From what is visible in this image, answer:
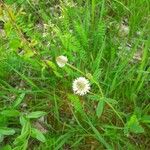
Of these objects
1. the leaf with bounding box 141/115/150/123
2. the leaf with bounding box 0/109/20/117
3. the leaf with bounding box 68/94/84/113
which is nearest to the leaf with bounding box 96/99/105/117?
the leaf with bounding box 68/94/84/113

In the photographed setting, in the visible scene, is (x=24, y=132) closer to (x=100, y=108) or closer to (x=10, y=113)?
(x=10, y=113)

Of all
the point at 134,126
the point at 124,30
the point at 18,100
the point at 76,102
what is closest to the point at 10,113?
the point at 18,100

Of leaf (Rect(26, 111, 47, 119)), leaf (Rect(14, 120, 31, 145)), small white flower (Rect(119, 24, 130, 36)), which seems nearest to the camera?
leaf (Rect(14, 120, 31, 145))

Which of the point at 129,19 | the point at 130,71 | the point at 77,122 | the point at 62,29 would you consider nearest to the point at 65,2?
the point at 62,29

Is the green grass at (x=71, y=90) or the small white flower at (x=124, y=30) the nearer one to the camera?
the green grass at (x=71, y=90)

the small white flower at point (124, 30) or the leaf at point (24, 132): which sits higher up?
the small white flower at point (124, 30)

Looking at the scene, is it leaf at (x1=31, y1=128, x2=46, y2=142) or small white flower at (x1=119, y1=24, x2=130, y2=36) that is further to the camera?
small white flower at (x1=119, y1=24, x2=130, y2=36)

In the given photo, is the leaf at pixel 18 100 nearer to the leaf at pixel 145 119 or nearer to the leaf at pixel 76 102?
the leaf at pixel 76 102

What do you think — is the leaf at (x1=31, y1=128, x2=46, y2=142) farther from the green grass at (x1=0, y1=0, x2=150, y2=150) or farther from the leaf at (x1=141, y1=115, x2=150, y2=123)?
the leaf at (x1=141, y1=115, x2=150, y2=123)

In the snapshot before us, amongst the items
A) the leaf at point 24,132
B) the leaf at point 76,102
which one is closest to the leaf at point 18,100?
the leaf at point 24,132
